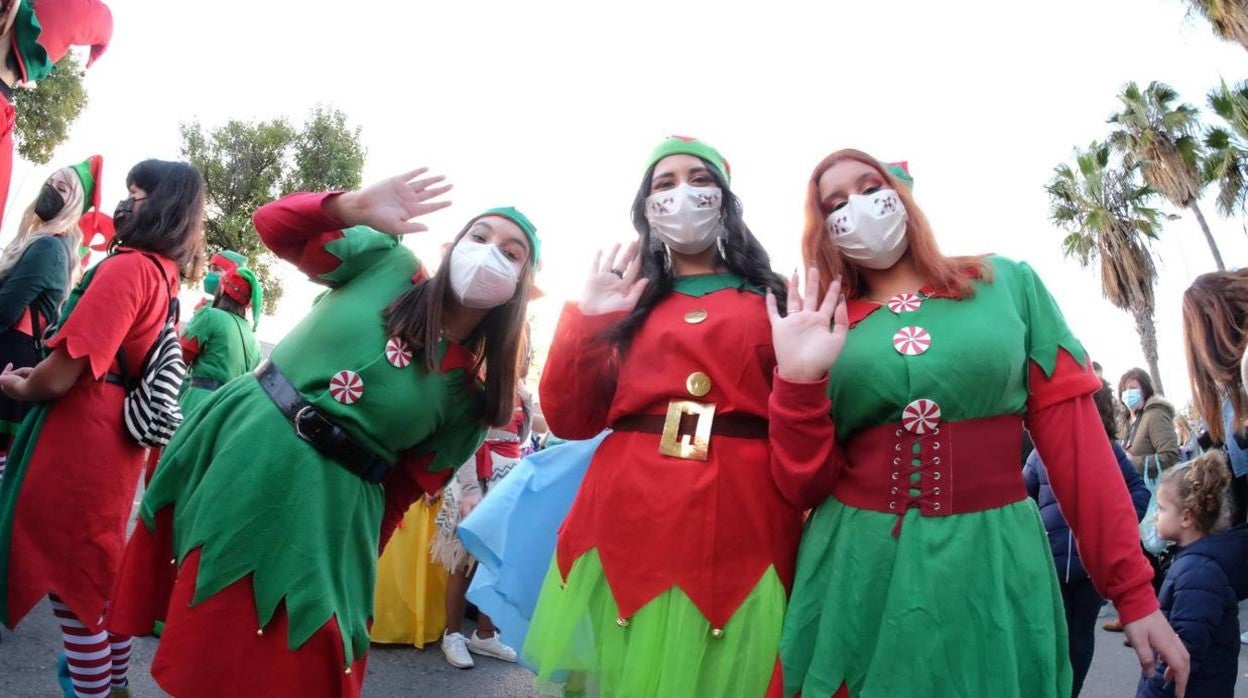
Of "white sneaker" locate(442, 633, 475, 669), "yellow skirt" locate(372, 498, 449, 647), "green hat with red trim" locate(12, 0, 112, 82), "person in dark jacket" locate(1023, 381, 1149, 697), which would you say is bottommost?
"white sneaker" locate(442, 633, 475, 669)

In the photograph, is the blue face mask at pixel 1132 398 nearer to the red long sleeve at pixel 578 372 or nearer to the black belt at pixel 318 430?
the red long sleeve at pixel 578 372

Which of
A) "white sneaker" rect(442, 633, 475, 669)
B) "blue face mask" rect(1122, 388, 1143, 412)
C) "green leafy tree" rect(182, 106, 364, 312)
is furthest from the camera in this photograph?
"green leafy tree" rect(182, 106, 364, 312)

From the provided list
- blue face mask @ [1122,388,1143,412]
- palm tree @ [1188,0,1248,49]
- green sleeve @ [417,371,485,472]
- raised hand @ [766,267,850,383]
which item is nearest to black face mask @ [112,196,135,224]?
green sleeve @ [417,371,485,472]

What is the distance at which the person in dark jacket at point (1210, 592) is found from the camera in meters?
3.13

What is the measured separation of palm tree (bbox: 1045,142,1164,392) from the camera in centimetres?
2038

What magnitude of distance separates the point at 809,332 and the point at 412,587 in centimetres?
382

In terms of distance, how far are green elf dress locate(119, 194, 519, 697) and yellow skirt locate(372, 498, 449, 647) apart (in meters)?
2.75

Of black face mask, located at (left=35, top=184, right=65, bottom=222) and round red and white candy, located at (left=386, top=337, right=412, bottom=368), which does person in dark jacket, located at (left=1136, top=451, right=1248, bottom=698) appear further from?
black face mask, located at (left=35, top=184, right=65, bottom=222)

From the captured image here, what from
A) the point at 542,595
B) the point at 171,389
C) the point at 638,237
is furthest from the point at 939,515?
the point at 171,389

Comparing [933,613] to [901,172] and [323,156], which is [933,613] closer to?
[901,172]

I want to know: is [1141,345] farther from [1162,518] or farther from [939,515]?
[939,515]

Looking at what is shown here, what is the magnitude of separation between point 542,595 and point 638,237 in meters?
1.16

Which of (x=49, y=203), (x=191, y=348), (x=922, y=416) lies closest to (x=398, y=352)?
(x=922, y=416)

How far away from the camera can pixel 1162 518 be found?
3580mm
